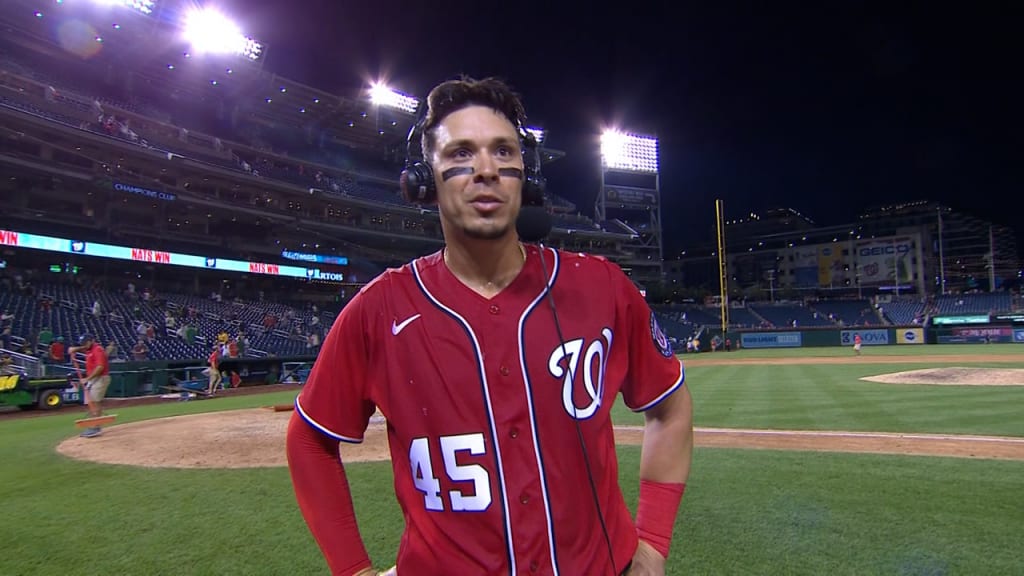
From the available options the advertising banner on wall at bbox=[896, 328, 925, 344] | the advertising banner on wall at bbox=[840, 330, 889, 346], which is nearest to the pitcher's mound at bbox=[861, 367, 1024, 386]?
the advertising banner on wall at bbox=[840, 330, 889, 346]

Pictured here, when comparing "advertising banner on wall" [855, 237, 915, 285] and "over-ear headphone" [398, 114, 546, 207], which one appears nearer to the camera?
"over-ear headphone" [398, 114, 546, 207]

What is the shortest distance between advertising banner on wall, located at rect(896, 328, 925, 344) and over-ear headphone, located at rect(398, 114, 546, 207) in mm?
49647

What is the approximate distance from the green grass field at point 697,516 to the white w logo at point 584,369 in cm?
273

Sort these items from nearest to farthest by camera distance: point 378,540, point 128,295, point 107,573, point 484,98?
point 484,98
point 107,573
point 378,540
point 128,295

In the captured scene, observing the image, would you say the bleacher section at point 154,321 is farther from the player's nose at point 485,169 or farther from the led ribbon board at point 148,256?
the player's nose at point 485,169

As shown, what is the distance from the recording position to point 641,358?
180 centimetres

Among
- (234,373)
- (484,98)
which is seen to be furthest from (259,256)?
(484,98)

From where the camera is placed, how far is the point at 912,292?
75.7 m

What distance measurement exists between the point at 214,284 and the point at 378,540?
3723 centimetres

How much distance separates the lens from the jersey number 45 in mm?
1460

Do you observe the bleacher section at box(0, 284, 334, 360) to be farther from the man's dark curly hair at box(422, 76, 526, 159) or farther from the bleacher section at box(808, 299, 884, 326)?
the bleacher section at box(808, 299, 884, 326)

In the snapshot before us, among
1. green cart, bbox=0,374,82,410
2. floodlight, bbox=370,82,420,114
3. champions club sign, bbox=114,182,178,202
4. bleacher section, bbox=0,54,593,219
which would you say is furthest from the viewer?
floodlight, bbox=370,82,420,114

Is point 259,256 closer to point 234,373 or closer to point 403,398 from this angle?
point 234,373

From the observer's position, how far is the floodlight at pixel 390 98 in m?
46.8
